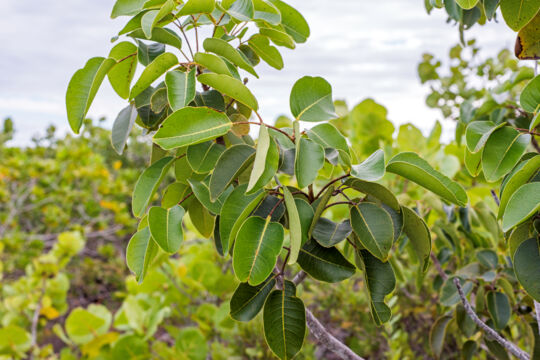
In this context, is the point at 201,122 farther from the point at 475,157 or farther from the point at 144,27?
the point at 475,157

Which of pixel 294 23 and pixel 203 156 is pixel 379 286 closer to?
pixel 203 156

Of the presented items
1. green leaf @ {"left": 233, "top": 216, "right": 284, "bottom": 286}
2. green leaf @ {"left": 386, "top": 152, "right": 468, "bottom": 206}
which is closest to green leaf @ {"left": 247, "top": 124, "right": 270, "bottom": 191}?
green leaf @ {"left": 233, "top": 216, "right": 284, "bottom": 286}

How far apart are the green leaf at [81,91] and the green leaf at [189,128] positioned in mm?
194

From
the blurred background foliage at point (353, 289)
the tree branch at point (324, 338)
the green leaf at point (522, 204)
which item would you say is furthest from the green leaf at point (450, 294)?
the green leaf at point (522, 204)

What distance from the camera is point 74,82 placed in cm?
67

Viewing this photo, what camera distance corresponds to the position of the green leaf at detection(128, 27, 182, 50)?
66cm

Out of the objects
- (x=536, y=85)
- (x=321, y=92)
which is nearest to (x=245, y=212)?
(x=321, y=92)

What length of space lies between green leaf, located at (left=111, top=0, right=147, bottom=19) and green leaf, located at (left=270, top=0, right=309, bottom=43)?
250 mm

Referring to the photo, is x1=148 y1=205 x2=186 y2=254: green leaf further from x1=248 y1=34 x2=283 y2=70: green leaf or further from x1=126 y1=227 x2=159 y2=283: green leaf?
x1=248 y1=34 x2=283 y2=70: green leaf

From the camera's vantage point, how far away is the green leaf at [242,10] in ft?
2.16

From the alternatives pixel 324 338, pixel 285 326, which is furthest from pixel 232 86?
pixel 324 338

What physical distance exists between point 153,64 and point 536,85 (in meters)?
0.61

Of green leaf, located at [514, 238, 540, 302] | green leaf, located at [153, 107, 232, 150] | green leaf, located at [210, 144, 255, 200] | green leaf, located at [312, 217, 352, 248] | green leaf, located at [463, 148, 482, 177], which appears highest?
green leaf, located at [153, 107, 232, 150]

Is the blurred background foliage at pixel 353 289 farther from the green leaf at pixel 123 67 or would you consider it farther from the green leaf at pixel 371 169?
the green leaf at pixel 123 67
